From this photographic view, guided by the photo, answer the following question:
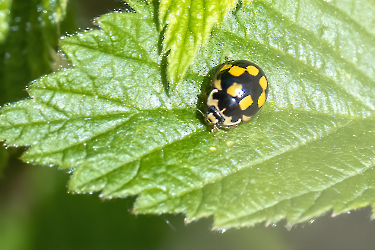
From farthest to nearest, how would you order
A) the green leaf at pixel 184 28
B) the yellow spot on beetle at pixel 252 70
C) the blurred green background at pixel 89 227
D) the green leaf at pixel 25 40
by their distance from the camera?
the blurred green background at pixel 89 227
the green leaf at pixel 25 40
the yellow spot on beetle at pixel 252 70
the green leaf at pixel 184 28

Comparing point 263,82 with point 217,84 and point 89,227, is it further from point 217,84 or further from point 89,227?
point 89,227

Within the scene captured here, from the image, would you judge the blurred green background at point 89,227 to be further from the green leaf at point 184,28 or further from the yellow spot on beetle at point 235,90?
the green leaf at point 184,28

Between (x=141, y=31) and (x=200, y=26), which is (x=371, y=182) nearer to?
(x=200, y=26)

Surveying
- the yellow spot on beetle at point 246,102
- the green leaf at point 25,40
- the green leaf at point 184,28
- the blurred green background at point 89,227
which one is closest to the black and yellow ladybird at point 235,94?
the yellow spot on beetle at point 246,102

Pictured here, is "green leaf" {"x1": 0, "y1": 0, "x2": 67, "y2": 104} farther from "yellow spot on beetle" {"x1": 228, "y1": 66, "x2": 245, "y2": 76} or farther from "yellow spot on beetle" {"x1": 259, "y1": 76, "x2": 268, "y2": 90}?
"yellow spot on beetle" {"x1": 259, "y1": 76, "x2": 268, "y2": 90}

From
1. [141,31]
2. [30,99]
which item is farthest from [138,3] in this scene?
[30,99]

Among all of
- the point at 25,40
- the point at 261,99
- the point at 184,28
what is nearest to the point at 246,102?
the point at 261,99
